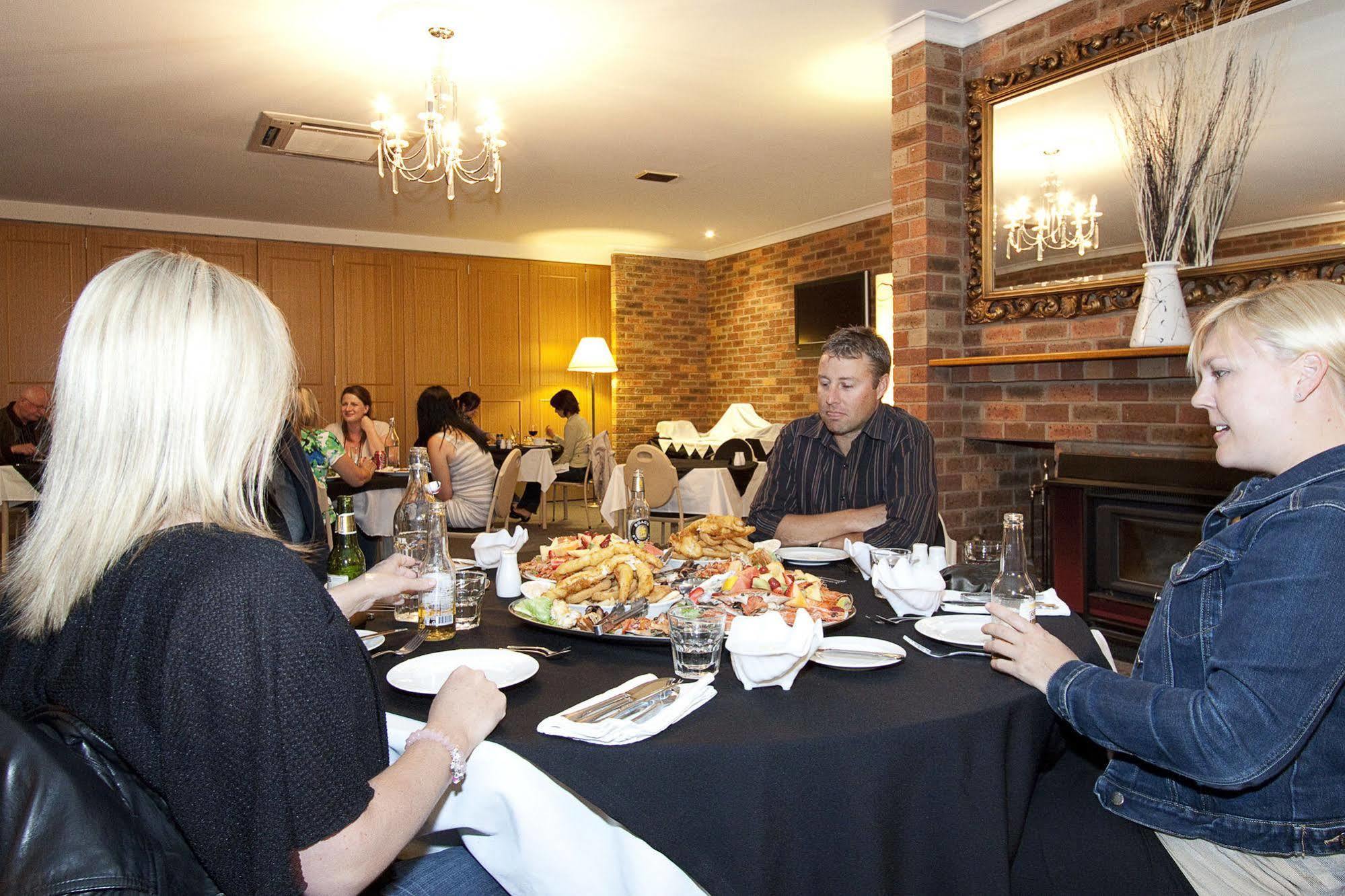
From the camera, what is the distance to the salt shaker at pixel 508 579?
188 centimetres

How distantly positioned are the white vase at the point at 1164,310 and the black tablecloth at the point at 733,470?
2.81 meters

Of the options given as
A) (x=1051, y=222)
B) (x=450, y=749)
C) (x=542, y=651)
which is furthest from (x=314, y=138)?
(x=450, y=749)

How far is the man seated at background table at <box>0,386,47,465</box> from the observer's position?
22.9 ft

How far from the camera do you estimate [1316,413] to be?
1222 mm

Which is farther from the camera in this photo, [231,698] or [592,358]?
[592,358]

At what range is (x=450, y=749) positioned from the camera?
42.1 inches

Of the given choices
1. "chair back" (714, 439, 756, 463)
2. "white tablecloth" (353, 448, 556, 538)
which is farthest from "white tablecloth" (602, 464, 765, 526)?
"white tablecloth" (353, 448, 556, 538)

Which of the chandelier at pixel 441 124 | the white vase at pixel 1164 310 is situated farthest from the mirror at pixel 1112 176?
the chandelier at pixel 441 124

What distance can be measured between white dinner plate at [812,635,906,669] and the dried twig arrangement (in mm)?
2757

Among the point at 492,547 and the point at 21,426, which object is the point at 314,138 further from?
the point at 492,547

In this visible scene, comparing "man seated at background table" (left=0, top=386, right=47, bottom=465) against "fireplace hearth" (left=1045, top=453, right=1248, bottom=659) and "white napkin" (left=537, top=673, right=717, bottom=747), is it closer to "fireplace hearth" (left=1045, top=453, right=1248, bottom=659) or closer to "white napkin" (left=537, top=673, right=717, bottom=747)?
"fireplace hearth" (left=1045, top=453, right=1248, bottom=659)

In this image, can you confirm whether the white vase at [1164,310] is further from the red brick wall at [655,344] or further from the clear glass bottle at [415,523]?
the red brick wall at [655,344]

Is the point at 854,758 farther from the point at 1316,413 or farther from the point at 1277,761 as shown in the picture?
the point at 1316,413

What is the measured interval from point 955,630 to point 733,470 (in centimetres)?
421
